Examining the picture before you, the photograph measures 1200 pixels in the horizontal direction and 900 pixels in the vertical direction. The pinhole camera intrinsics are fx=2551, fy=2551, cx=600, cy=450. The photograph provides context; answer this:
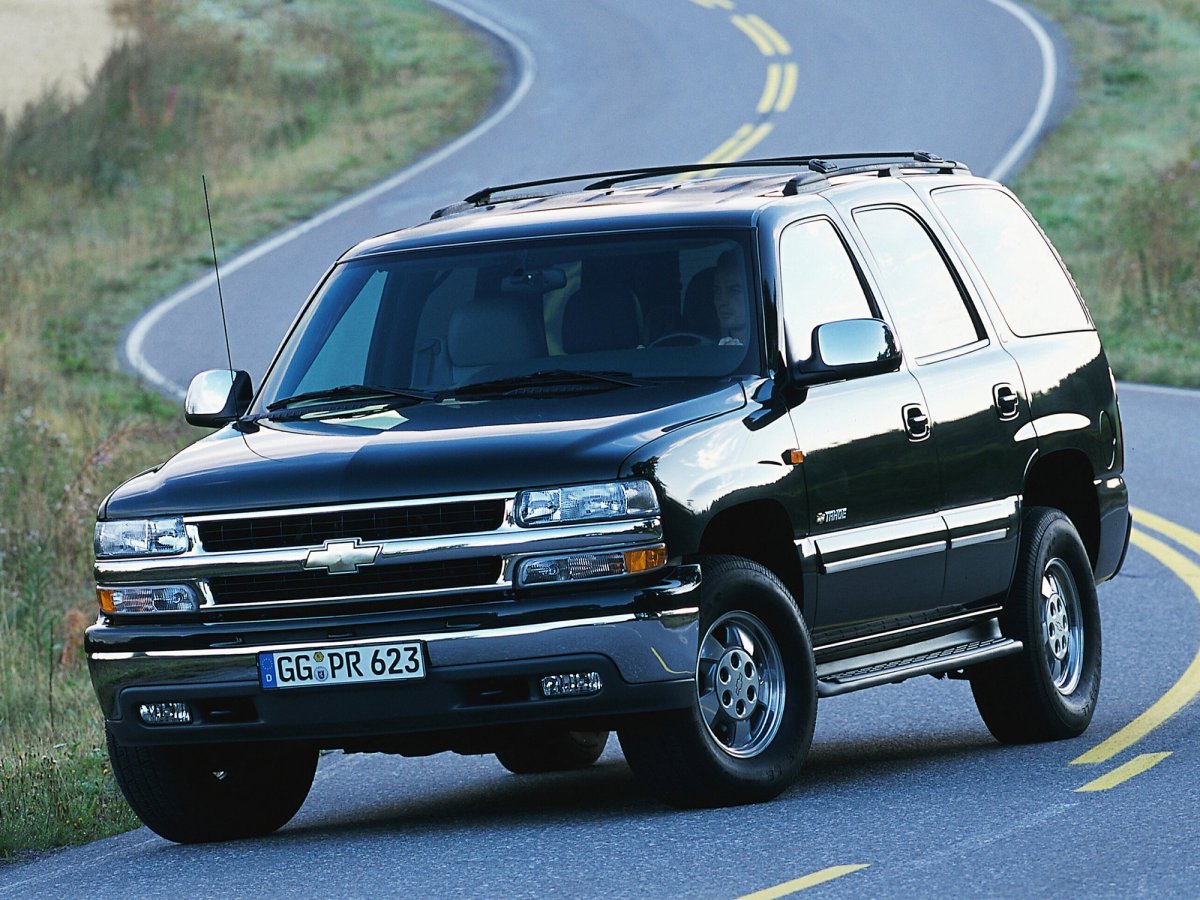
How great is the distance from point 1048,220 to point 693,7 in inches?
616

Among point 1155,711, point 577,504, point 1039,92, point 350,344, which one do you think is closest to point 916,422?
point 1155,711

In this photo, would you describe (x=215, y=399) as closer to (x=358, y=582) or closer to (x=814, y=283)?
(x=358, y=582)

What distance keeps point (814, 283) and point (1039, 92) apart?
25139 mm

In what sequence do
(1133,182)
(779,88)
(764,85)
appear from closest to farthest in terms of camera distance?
(1133,182)
(779,88)
(764,85)

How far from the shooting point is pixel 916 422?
9.01m

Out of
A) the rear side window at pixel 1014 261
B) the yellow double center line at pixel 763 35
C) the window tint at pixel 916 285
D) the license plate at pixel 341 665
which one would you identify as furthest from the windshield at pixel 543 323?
the yellow double center line at pixel 763 35

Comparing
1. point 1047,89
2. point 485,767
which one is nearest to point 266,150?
point 1047,89

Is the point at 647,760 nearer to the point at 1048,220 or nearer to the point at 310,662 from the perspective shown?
the point at 310,662

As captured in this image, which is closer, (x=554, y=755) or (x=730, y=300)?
(x=730, y=300)

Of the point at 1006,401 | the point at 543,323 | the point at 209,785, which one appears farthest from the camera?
the point at 1006,401

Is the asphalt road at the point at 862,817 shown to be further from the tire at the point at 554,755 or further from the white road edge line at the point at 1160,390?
the white road edge line at the point at 1160,390

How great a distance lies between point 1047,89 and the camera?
1314 inches

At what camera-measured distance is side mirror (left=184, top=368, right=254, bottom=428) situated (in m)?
9.05

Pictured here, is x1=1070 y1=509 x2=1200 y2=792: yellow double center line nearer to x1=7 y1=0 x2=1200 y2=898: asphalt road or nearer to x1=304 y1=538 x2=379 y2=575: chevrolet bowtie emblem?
x1=7 y1=0 x2=1200 y2=898: asphalt road
